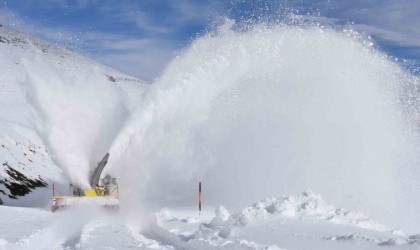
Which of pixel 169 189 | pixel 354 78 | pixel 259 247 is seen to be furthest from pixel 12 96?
pixel 259 247

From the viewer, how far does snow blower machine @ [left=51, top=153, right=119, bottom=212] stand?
1375cm

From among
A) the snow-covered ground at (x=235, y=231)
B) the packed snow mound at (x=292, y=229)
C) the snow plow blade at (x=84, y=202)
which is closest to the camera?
the packed snow mound at (x=292, y=229)

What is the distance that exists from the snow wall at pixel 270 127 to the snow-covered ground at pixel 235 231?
5.21 meters

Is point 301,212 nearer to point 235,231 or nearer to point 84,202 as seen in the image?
point 235,231

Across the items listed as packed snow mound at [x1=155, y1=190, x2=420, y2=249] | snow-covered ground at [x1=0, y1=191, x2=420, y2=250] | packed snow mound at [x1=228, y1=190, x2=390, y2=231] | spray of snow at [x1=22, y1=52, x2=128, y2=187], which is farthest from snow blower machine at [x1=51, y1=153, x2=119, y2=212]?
packed snow mound at [x1=228, y1=190, x2=390, y2=231]

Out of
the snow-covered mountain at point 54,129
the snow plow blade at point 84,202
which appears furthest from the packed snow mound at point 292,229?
the snow-covered mountain at point 54,129

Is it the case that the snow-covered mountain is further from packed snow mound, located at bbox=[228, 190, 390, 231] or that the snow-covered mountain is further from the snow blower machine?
packed snow mound, located at bbox=[228, 190, 390, 231]

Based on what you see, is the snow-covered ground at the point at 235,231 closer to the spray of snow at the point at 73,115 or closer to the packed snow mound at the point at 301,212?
the packed snow mound at the point at 301,212

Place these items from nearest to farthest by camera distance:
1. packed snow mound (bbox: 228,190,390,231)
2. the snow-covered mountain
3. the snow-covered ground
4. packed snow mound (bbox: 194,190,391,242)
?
1. the snow-covered ground
2. packed snow mound (bbox: 194,190,391,242)
3. packed snow mound (bbox: 228,190,390,231)
4. the snow-covered mountain

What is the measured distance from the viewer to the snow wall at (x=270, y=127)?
56.8 feet

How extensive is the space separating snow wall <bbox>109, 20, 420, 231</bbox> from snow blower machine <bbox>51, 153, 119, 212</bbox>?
3.67 ft

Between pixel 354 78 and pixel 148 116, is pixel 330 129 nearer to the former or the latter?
pixel 354 78

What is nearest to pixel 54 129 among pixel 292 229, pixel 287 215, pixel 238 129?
pixel 238 129

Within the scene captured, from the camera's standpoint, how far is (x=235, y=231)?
9.23 meters
